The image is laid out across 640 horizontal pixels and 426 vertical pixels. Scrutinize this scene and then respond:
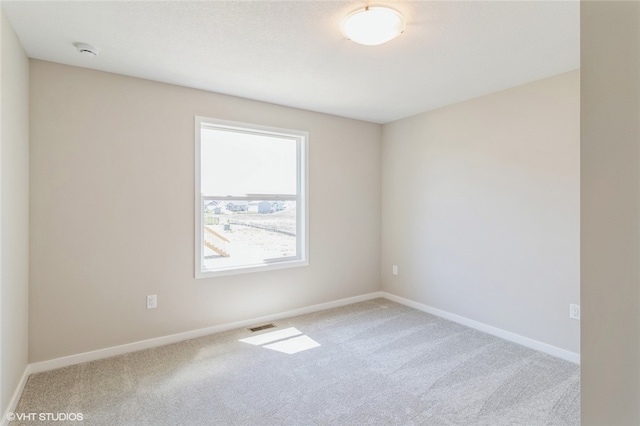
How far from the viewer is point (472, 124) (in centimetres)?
353

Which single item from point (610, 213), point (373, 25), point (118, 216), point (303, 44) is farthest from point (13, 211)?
point (610, 213)

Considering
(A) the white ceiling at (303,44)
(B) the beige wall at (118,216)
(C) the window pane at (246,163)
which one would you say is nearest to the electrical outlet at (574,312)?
(A) the white ceiling at (303,44)

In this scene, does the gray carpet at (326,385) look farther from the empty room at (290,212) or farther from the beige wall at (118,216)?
the beige wall at (118,216)

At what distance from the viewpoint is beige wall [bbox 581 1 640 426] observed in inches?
25.9

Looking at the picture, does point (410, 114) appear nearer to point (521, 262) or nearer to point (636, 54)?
point (521, 262)

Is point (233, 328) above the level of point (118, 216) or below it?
below

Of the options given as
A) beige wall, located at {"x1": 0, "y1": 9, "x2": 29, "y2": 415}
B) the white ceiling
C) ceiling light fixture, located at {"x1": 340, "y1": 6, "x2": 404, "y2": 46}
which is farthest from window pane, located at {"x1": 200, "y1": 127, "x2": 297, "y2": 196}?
ceiling light fixture, located at {"x1": 340, "y1": 6, "x2": 404, "y2": 46}

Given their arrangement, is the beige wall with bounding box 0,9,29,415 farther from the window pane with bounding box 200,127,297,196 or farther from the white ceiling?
the window pane with bounding box 200,127,297,196

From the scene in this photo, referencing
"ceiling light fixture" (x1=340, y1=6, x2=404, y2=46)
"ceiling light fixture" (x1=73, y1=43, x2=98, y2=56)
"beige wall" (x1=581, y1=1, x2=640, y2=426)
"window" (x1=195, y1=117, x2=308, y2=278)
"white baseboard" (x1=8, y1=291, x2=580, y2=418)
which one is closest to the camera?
"beige wall" (x1=581, y1=1, x2=640, y2=426)

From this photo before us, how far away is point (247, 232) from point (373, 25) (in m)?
2.46

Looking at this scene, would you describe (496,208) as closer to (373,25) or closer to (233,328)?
(373,25)

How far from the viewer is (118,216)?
2887mm

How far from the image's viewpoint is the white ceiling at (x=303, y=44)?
1935 mm

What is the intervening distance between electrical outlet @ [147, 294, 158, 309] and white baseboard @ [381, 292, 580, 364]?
290 cm
